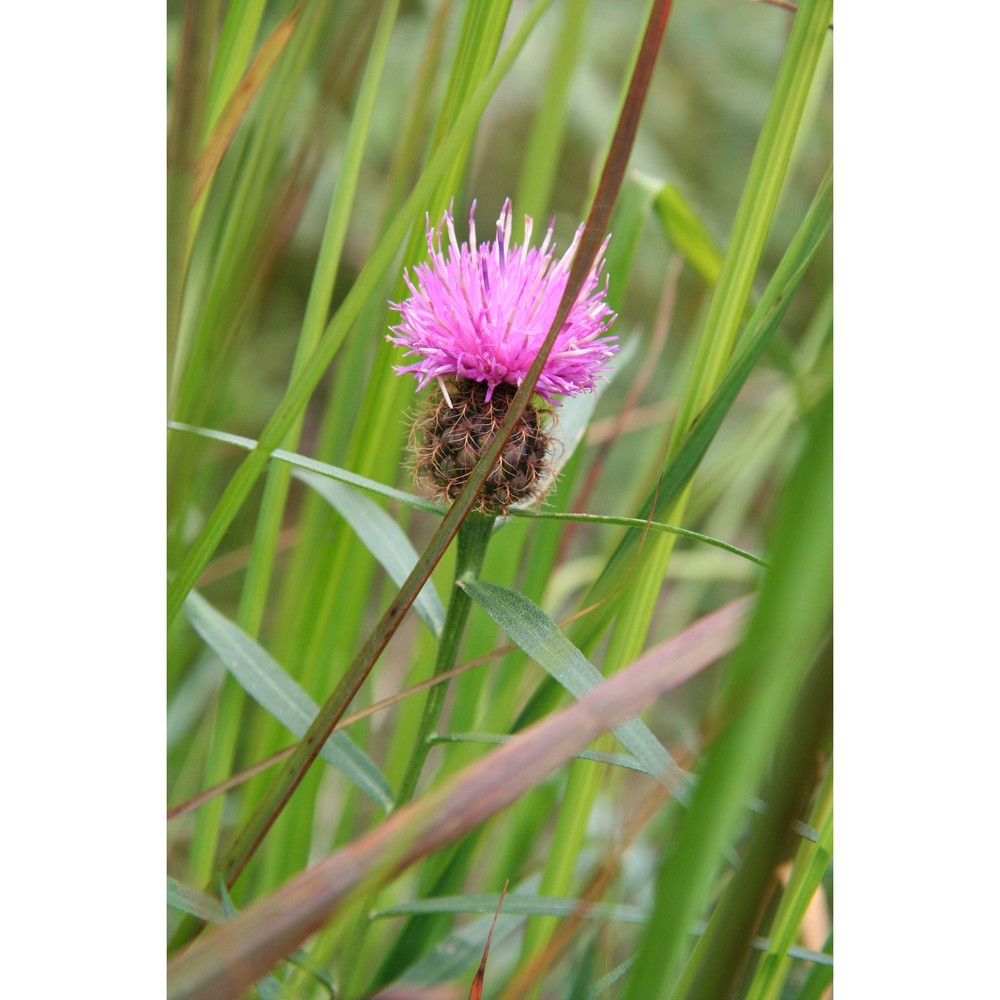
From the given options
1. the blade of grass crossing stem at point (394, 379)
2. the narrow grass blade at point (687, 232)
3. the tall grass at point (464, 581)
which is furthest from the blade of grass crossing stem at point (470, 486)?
the narrow grass blade at point (687, 232)

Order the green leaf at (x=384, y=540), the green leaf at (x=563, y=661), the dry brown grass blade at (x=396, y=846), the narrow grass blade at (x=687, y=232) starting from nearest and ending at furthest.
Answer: the dry brown grass blade at (x=396, y=846) < the green leaf at (x=563, y=661) < the green leaf at (x=384, y=540) < the narrow grass blade at (x=687, y=232)

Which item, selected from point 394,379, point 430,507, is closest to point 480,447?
point 430,507

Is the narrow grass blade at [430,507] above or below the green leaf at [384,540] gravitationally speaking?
above

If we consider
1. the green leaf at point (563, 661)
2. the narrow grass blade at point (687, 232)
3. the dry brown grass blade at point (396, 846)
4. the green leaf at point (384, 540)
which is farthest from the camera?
the narrow grass blade at point (687, 232)

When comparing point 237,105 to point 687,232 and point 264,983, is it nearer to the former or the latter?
point 687,232

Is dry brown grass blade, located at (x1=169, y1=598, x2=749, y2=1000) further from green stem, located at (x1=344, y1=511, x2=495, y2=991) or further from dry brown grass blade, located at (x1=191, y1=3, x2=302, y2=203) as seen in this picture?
dry brown grass blade, located at (x1=191, y1=3, x2=302, y2=203)

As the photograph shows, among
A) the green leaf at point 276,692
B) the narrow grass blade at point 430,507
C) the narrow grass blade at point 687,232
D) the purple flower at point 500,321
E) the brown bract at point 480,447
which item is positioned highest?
the narrow grass blade at point 687,232

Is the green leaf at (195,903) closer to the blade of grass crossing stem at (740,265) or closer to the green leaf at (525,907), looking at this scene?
the green leaf at (525,907)
